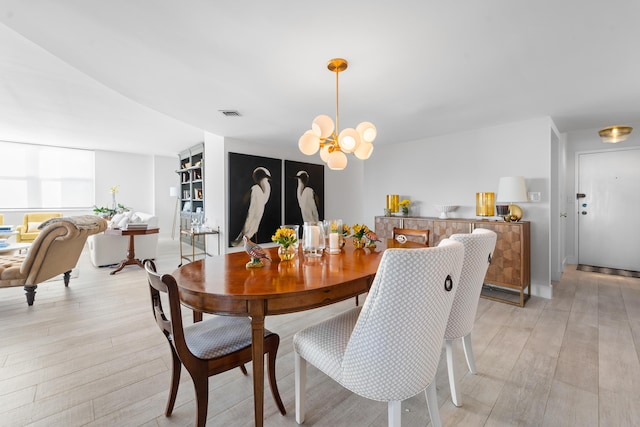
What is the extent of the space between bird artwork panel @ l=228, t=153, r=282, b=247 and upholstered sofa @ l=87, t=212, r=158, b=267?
5.24 feet

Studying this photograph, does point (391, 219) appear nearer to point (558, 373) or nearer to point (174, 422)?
point (558, 373)

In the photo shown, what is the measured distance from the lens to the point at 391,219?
416 centimetres

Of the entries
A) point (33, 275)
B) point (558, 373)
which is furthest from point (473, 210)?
point (33, 275)

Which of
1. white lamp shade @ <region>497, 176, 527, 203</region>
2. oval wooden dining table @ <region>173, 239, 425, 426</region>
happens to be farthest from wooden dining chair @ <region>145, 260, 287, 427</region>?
white lamp shade @ <region>497, 176, 527, 203</region>

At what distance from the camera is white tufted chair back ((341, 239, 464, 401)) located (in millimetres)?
924

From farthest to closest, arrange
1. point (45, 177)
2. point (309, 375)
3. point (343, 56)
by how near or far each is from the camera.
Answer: point (45, 177) → point (343, 56) → point (309, 375)

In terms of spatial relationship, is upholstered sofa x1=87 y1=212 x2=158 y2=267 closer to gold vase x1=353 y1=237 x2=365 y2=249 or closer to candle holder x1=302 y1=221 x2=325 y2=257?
candle holder x1=302 y1=221 x2=325 y2=257

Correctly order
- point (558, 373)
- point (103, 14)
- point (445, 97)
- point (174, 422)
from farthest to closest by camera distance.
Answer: point (445, 97) → point (558, 373) → point (103, 14) → point (174, 422)

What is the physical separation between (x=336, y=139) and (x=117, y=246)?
4483mm

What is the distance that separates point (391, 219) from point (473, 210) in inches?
44.5

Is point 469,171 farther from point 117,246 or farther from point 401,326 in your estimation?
point 117,246

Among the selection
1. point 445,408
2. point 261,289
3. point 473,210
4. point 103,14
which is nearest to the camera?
point 261,289

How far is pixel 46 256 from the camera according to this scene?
2.86 m

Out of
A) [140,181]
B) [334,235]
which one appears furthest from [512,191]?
[140,181]
